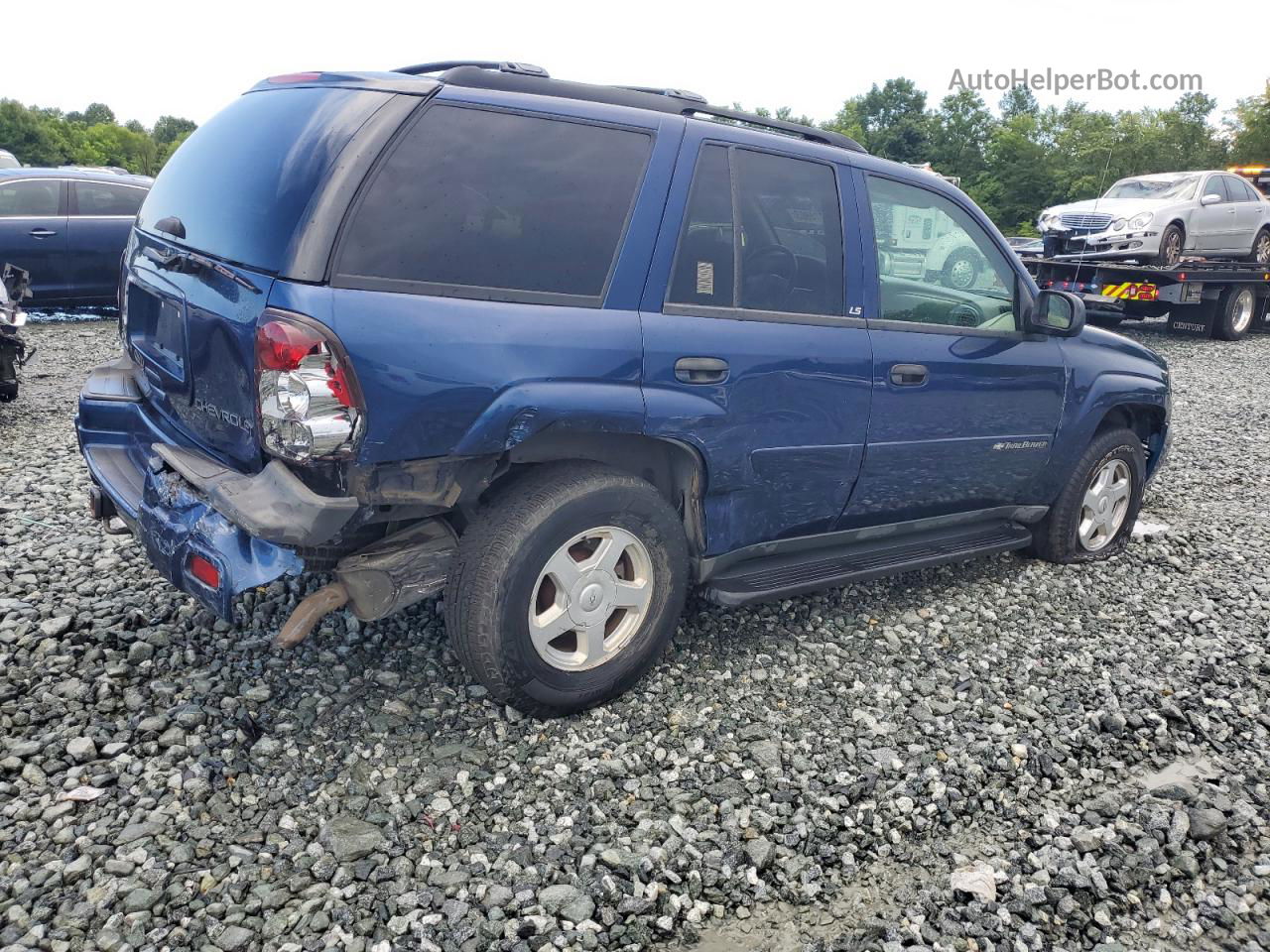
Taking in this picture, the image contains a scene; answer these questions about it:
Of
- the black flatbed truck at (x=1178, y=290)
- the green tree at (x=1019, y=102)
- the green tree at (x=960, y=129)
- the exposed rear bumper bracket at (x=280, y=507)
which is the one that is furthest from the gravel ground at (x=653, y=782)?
the green tree at (x=1019, y=102)

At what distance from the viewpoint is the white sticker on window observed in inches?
131

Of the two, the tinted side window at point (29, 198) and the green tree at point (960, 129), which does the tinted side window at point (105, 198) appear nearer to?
the tinted side window at point (29, 198)

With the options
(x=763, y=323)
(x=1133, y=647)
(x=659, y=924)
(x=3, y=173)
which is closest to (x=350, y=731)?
(x=659, y=924)

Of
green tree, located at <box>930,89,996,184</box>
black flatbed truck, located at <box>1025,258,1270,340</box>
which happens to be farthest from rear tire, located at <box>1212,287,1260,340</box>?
green tree, located at <box>930,89,996,184</box>

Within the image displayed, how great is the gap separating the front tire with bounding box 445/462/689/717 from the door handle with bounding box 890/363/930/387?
110 cm

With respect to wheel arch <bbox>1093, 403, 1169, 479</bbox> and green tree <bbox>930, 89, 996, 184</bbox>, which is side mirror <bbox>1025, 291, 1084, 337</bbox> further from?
green tree <bbox>930, 89, 996, 184</bbox>

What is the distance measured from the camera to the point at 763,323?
3.45m

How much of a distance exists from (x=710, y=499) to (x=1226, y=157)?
1859 inches

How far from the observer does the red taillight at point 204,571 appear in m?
2.79

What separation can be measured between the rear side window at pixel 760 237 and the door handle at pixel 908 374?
35 cm

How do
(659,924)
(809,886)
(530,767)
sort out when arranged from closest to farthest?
(659,924)
(809,886)
(530,767)

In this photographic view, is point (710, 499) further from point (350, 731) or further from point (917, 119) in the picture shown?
point (917, 119)

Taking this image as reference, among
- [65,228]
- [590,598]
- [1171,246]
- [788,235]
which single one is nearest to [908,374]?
[788,235]

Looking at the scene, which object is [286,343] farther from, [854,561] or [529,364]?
[854,561]
